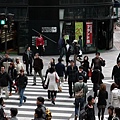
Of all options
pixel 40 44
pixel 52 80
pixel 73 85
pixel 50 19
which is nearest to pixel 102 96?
pixel 73 85

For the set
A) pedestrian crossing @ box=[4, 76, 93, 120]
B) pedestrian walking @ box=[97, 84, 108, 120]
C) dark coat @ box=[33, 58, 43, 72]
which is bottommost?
pedestrian crossing @ box=[4, 76, 93, 120]

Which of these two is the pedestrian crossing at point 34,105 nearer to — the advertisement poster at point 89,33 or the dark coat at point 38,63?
the dark coat at point 38,63

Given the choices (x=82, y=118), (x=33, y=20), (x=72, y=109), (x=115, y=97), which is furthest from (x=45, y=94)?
(x=33, y=20)

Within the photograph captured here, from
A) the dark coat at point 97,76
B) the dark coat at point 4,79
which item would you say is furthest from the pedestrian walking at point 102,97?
the dark coat at point 4,79

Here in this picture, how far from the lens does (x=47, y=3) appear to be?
3400 cm

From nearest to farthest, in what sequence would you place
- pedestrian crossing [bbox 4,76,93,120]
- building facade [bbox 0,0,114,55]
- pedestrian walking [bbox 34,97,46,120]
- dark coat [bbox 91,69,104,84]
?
1. pedestrian walking [bbox 34,97,46,120]
2. pedestrian crossing [bbox 4,76,93,120]
3. dark coat [bbox 91,69,104,84]
4. building facade [bbox 0,0,114,55]

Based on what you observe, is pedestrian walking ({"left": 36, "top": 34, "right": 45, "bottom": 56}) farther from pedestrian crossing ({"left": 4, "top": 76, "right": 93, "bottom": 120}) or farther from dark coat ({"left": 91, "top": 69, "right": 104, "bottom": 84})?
dark coat ({"left": 91, "top": 69, "right": 104, "bottom": 84})

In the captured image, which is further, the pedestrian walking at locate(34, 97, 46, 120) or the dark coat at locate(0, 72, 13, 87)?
the dark coat at locate(0, 72, 13, 87)

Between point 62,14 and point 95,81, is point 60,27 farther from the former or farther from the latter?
point 95,81

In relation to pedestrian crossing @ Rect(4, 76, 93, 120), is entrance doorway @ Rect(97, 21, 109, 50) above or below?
above

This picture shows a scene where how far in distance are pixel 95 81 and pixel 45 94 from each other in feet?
9.89

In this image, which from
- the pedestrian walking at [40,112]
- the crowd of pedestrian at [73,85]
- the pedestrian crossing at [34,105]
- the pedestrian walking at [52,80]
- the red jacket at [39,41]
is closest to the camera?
the pedestrian walking at [40,112]

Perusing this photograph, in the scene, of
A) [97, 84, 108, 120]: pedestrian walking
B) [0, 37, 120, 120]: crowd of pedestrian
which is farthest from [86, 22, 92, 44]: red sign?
[97, 84, 108, 120]: pedestrian walking

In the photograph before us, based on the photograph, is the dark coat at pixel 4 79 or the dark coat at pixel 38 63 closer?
the dark coat at pixel 4 79
